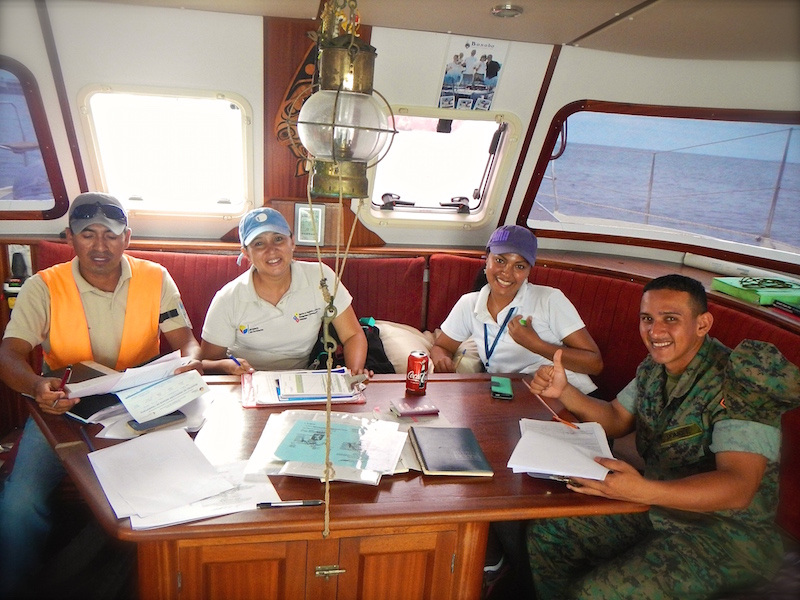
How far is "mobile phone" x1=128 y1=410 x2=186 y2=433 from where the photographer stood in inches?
71.7

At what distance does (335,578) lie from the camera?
1.63 m

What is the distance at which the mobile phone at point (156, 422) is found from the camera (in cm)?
182

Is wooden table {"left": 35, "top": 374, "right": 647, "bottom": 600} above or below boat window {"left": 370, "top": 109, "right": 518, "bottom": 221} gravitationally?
below

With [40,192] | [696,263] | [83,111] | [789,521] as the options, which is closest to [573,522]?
[789,521]

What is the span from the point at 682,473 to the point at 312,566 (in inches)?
51.7

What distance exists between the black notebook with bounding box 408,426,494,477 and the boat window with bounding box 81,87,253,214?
94.1 inches

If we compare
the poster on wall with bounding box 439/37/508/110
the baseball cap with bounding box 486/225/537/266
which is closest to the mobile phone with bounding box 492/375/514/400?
the baseball cap with bounding box 486/225/537/266

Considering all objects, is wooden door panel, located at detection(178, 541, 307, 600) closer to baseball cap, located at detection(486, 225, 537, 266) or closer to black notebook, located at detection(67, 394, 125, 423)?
black notebook, located at detection(67, 394, 125, 423)

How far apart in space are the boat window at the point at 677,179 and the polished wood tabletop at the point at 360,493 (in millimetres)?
2591

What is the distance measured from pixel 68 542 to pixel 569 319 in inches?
98.9

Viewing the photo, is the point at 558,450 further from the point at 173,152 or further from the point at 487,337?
the point at 173,152

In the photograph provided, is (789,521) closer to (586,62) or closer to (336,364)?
(336,364)

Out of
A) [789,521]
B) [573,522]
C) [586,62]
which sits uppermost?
[586,62]

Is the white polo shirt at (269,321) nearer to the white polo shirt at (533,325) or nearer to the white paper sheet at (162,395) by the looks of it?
the white paper sheet at (162,395)
